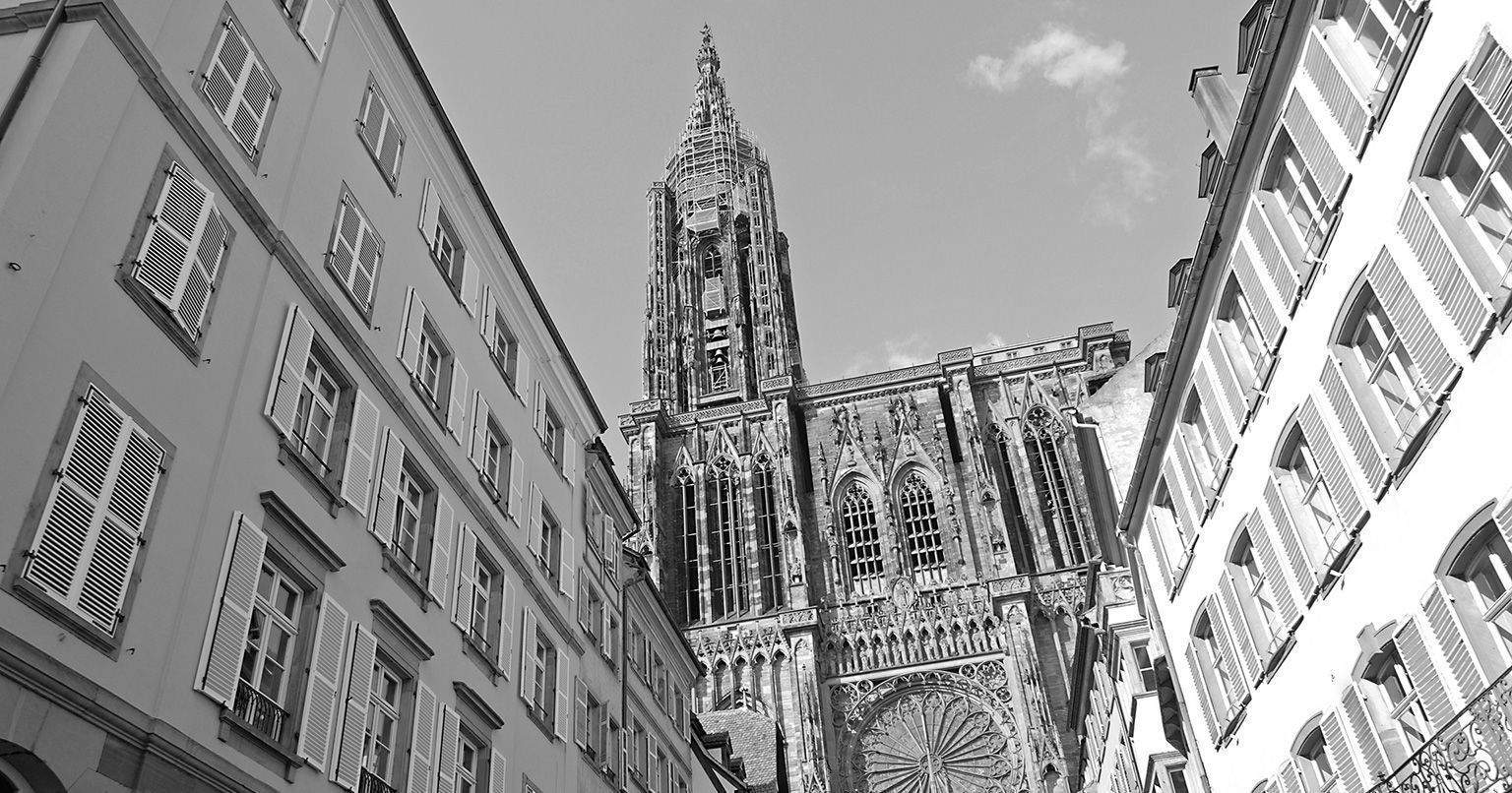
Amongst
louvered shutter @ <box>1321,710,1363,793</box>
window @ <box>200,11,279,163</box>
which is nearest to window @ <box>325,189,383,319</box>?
window @ <box>200,11,279,163</box>

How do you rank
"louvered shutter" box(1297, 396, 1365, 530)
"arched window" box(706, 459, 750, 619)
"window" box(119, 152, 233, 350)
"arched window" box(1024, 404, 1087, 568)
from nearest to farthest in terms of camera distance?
"window" box(119, 152, 233, 350), "louvered shutter" box(1297, 396, 1365, 530), "arched window" box(1024, 404, 1087, 568), "arched window" box(706, 459, 750, 619)

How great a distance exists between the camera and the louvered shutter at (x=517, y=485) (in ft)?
52.5

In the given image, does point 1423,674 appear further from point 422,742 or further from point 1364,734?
point 422,742

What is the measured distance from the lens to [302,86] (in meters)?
12.1

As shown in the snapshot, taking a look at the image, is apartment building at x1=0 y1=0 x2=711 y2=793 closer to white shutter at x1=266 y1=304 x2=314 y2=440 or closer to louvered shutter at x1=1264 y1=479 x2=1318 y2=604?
white shutter at x1=266 y1=304 x2=314 y2=440

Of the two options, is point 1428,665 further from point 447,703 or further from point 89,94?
point 89,94

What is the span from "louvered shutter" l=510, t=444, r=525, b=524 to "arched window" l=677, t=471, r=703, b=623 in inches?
1315

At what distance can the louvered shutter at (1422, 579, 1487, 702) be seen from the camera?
33.0 ft

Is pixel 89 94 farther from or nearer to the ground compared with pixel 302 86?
nearer to the ground

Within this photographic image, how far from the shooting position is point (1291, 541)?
13.9 metres

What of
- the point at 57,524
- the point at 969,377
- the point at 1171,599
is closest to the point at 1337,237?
the point at 1171,599

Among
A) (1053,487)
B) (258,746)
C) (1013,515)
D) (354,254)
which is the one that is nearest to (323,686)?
(258,746)

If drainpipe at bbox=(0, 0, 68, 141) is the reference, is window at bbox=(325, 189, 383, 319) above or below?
above

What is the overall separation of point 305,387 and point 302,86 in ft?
10.6
